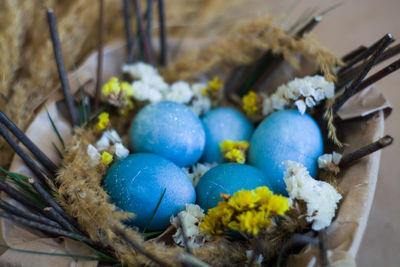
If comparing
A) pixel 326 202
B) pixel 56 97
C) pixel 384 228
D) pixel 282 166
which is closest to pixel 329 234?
pixel 326 202

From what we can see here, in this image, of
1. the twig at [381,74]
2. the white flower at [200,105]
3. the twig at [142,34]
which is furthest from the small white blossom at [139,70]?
the twig at [381,74]

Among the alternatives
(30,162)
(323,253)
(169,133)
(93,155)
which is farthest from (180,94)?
(323,253)

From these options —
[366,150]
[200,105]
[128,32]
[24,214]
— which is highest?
[128,32]

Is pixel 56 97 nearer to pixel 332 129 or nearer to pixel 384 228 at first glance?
pixel 332 129

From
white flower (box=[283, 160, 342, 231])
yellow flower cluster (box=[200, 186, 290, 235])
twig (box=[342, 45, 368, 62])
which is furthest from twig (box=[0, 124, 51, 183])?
twig (box=[342, 45, 368, 62])

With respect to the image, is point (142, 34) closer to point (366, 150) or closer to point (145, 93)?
point (145, 93)

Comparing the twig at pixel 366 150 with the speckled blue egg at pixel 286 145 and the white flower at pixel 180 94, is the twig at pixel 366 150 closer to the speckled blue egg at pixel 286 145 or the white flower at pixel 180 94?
the speckled blue egg at pixel 286 145
